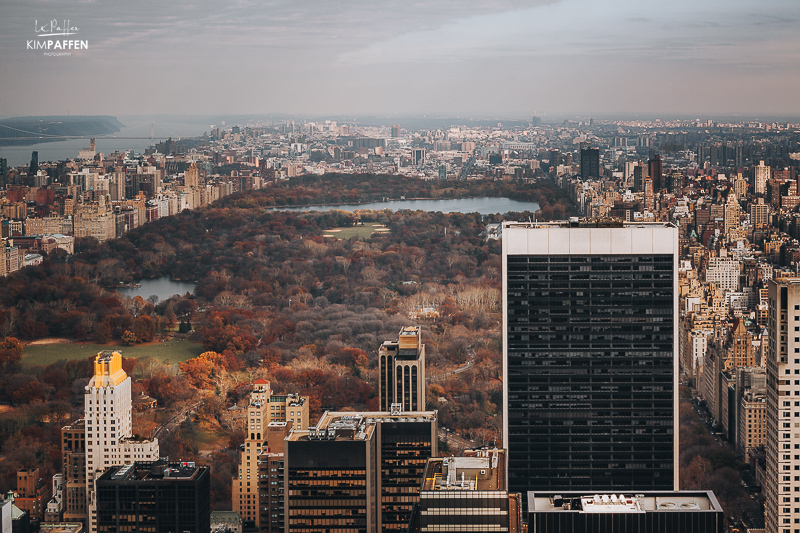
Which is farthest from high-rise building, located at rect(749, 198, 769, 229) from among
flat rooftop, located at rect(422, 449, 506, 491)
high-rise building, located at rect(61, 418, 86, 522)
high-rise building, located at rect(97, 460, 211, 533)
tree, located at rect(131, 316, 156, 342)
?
flat rooftop, located at rect(422, 449, 506, 491)

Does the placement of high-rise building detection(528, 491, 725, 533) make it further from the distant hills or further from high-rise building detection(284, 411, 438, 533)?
the distant hills

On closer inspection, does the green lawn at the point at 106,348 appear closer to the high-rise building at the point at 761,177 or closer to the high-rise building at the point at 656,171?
the high-rise building at the point at 656,171

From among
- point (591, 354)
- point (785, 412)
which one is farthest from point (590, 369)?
point (785, 412)

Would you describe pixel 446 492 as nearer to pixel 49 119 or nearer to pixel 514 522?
pixel 514 522

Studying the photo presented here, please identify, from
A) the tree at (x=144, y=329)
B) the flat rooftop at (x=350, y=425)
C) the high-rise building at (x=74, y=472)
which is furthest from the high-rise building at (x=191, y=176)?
the flat rooftop at (x=350, y=425)

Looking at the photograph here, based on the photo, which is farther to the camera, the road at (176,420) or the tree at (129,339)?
the tree at (129,339)

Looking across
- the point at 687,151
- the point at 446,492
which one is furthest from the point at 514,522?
the point at 687,151

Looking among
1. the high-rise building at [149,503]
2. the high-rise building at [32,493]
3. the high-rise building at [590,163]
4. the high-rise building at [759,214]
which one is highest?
the high-rise building at [590,163]

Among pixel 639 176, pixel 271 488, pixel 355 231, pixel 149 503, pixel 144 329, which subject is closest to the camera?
pixel 149 503

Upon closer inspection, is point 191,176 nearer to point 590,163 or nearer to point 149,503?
point 590,163
